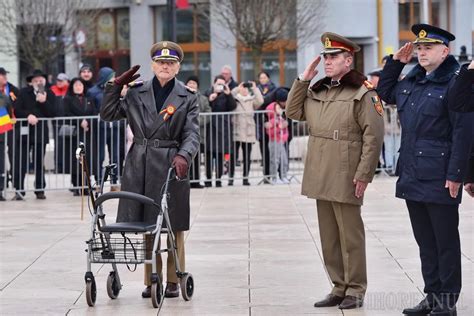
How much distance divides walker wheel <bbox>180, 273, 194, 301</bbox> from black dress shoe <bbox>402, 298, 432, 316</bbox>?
1.71m

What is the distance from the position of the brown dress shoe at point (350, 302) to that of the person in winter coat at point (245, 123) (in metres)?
11.1

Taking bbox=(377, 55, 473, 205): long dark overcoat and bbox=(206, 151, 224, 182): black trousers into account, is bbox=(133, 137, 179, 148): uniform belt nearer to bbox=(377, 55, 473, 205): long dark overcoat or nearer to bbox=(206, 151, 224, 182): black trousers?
bbox=(377, 55, 473, 205): long dark overcoat

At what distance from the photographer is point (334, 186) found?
8.30 meters

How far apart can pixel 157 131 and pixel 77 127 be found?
951 cm

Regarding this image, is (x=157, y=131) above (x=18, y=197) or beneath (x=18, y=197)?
above

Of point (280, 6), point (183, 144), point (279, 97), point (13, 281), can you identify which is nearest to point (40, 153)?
point (279, 97)

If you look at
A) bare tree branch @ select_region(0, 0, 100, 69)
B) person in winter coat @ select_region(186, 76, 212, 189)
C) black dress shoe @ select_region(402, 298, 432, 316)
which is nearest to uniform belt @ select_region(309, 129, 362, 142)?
black dress shoe @ select_region(402, 298, 432, 316)

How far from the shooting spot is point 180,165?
8461mm

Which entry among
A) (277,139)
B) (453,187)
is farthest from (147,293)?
(277,139)

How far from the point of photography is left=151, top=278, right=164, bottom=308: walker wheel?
327 inches

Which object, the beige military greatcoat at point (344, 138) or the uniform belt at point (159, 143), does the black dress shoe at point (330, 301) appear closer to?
the beige military greatcoat at point (344, 138)

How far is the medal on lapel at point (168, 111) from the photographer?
8727 mm

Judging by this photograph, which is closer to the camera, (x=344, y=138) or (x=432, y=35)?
(x=432, y=35)

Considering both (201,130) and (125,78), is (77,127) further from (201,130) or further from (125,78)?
(125,78)
